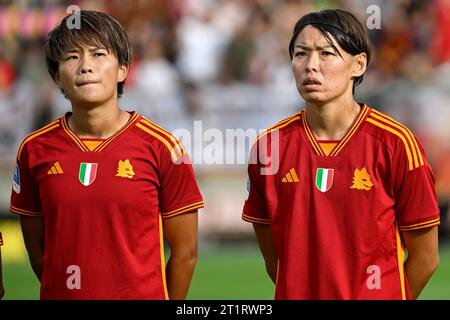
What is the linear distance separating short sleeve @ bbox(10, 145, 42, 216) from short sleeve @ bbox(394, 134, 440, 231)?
1719 millimetres

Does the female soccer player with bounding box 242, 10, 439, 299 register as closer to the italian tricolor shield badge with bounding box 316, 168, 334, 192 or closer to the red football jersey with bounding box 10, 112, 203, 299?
the italian tricolor shield badge with bounding box 316, 168, 334, 192

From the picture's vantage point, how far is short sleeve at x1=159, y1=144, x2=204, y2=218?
4.84m

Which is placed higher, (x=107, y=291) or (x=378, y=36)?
(x=378, y=36)

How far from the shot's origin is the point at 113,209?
15.6 ft

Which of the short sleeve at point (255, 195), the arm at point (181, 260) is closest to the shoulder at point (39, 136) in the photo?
the arm at point (181, 260)

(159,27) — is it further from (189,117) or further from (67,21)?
(67,21)

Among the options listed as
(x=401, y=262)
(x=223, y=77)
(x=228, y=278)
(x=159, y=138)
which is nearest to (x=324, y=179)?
(x=401, y=262)

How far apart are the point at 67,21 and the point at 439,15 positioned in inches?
378

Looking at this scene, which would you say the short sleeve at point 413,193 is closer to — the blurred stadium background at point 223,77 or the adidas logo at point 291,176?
the adidas logo at point 291,176

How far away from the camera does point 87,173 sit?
4.82 metres

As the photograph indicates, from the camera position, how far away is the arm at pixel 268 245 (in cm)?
508

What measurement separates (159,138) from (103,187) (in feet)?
1.16

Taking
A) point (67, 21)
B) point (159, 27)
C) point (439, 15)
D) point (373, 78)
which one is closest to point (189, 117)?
point (159, 27)

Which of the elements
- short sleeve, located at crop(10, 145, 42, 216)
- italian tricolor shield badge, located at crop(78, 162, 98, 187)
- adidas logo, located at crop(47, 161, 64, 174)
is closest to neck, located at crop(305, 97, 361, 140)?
italian tricolor shield badge, located at crop(78, 162, 98, 187)
